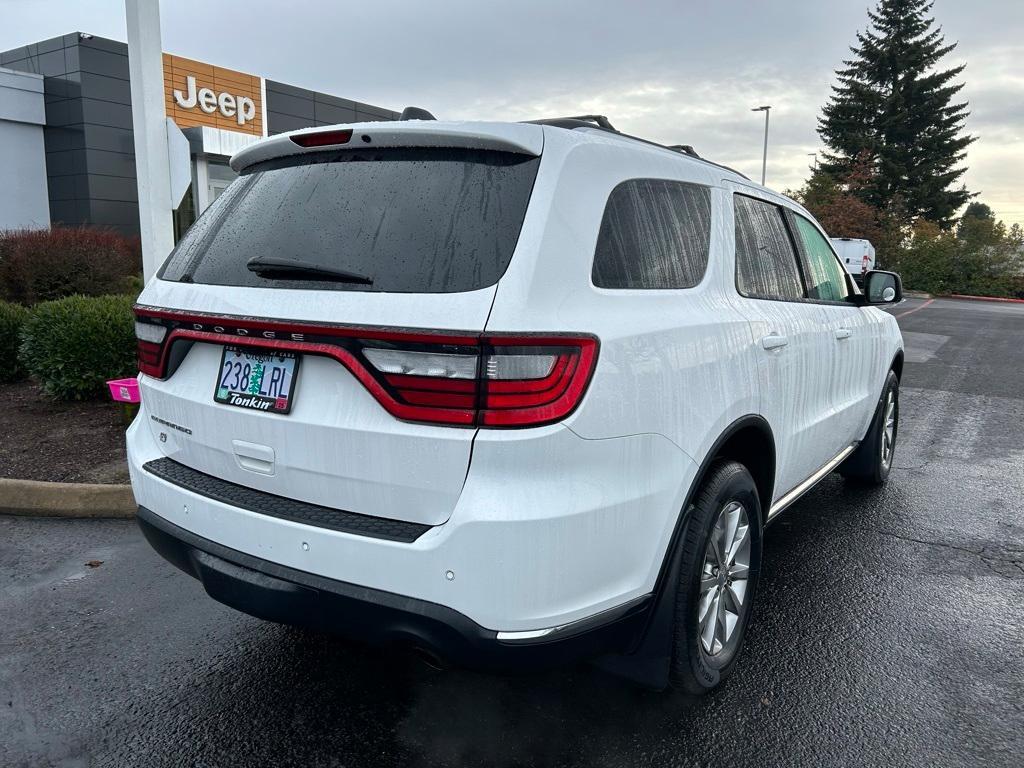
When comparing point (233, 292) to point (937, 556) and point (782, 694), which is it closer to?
point (782, 694)

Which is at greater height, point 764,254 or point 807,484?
point 764,254

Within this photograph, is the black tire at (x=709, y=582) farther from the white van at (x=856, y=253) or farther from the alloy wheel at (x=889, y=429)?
the white van at (x=856, y=253)

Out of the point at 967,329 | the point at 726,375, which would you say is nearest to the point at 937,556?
the point at 726,375

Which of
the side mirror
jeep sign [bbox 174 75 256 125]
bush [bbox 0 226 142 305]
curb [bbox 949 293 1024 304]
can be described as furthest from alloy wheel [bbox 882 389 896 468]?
curb [bbox 949 293 1024 304]

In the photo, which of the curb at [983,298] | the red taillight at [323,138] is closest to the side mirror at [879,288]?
the red taillight at [323,138]

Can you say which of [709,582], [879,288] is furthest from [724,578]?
[879,288]

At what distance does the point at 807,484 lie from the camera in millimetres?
3928

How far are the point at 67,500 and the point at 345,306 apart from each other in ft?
11.2

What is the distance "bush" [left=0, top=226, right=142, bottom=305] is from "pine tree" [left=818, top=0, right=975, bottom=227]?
158 ft

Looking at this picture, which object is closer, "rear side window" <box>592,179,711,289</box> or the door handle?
"rear side window" <box>592,179,711,289</box>

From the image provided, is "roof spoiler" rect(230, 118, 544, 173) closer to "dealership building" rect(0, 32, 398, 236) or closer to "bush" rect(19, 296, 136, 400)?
"bush" rect(19, 296, 136, 400)

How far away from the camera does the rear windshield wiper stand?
2215 mm

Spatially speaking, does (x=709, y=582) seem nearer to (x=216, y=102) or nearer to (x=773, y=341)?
(x=773, y=341)

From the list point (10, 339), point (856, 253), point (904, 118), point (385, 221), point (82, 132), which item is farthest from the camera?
point (904, 118)
